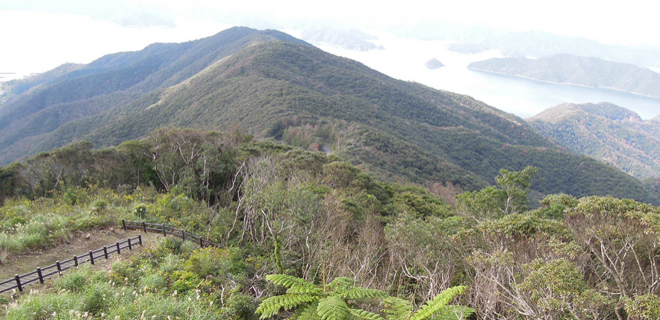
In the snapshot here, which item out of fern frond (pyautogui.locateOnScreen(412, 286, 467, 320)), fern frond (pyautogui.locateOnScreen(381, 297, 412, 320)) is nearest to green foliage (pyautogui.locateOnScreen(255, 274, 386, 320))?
fern frond (pyautogui.locateOnScreen(381, 297, 412, 320))

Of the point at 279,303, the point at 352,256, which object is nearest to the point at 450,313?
the point at 279,303

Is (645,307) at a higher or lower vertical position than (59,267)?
higher

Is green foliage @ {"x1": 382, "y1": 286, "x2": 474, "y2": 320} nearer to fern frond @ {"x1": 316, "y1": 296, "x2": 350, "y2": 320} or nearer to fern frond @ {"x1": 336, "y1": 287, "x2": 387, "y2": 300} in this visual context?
fern frond @ {"x1": 336, "y1": 287, "x2": 387, "y2": 300}

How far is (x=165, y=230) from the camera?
1294cm

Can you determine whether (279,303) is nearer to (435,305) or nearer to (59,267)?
(435,305)

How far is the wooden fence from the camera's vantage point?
326 inches

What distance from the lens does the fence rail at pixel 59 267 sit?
8.10m

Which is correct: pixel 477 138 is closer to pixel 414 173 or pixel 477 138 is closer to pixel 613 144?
pixel 414 173

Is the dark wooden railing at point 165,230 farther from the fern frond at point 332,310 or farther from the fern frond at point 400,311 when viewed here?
the fern frond at point 400,311

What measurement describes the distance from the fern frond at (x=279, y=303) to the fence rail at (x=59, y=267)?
6.60 m

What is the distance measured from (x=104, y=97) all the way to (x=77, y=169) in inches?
5322

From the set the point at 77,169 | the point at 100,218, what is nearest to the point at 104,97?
the point at 77,169

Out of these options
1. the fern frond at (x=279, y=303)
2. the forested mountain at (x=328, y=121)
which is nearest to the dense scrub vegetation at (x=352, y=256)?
the fern frond at (x=279, y=303)

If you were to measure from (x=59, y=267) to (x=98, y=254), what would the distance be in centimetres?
205
